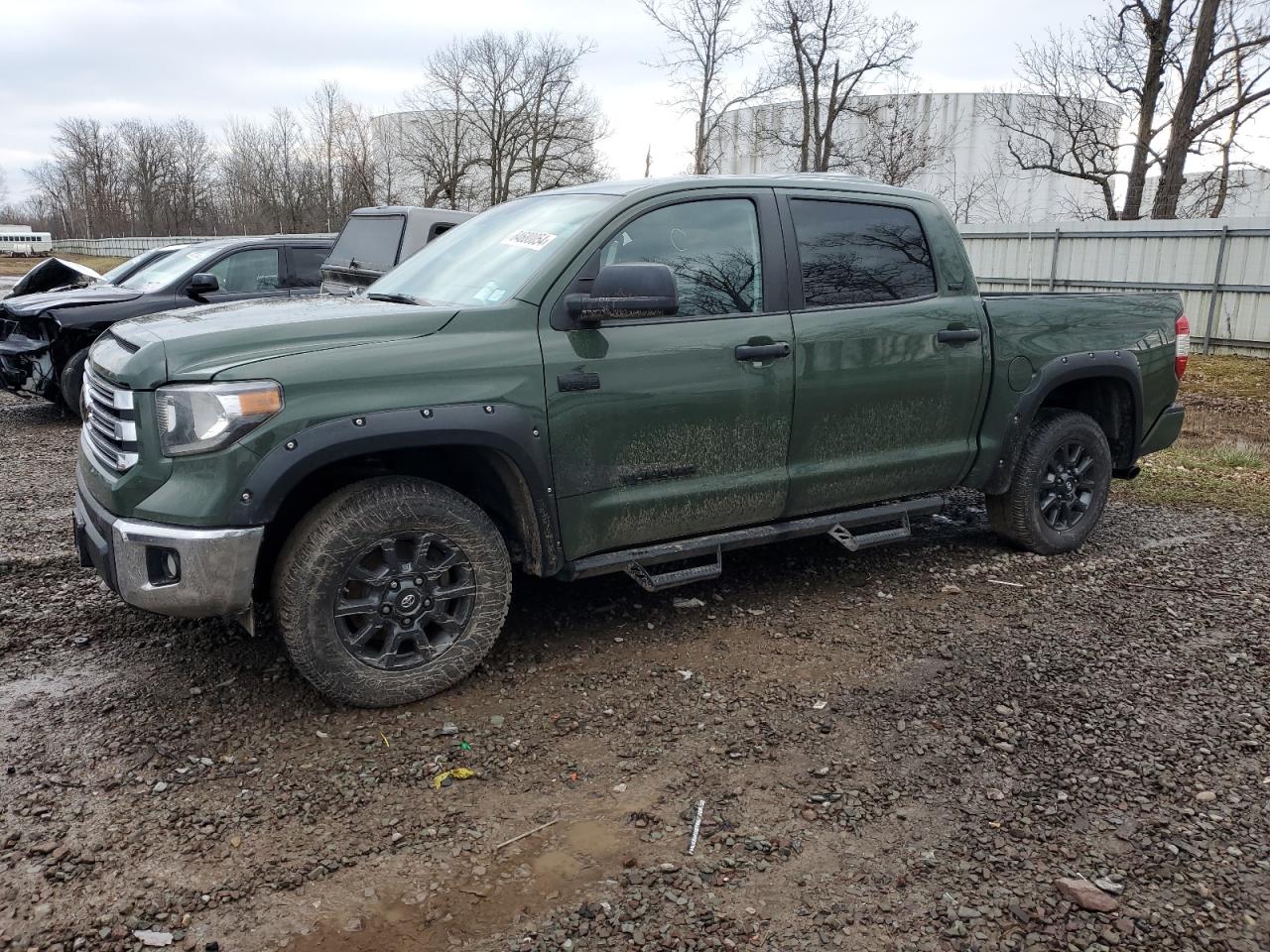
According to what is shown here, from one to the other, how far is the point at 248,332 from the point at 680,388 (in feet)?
5.29

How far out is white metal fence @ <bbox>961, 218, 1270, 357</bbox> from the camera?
1434 centimetres

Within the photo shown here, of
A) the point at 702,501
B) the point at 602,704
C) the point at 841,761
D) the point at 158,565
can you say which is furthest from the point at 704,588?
the point at 158,565

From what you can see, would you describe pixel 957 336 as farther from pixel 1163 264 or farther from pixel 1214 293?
pixel 1163 264

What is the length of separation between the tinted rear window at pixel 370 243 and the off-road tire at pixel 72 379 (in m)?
2.39

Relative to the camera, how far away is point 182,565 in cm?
317

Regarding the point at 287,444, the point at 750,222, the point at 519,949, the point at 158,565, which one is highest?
the point at 750,222

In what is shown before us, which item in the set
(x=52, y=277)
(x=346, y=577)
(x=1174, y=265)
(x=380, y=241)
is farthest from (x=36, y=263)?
Result: (x=346, y=577)

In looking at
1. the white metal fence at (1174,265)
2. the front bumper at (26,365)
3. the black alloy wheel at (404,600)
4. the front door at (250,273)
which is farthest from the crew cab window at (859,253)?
the white metal fence at (1174,265)

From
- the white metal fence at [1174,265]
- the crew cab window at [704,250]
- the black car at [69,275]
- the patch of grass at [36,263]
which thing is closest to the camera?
the crew cab window at [704,250]

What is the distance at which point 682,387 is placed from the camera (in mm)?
3918

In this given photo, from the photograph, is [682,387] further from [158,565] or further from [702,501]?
[158,565]

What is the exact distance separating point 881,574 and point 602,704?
2.07m

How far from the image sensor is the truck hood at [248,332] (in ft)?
10.5

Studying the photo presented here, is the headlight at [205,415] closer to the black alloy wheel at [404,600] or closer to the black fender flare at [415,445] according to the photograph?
the black fender flare at [415,445]
